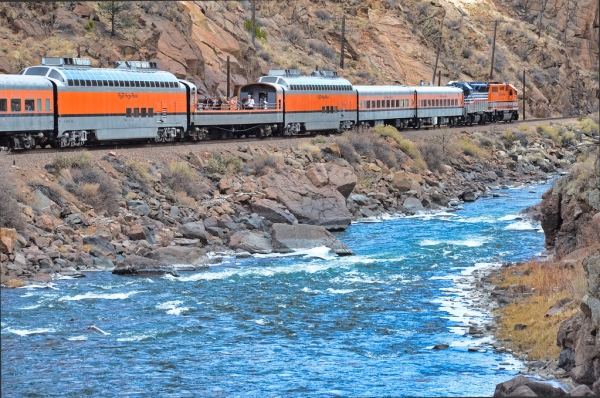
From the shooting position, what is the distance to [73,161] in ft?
113

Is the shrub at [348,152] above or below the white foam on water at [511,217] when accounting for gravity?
above

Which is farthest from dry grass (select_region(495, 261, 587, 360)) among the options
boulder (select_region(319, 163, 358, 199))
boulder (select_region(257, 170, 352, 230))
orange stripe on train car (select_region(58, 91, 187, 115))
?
orange stripe on train car (select_region(58, 91, 187, 115))

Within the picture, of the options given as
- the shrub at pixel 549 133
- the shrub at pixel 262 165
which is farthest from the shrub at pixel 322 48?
the shrub at pixel 262 165

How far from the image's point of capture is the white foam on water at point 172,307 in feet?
77.0

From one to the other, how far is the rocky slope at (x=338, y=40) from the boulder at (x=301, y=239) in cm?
1191

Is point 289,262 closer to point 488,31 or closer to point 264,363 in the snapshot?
point 264,363

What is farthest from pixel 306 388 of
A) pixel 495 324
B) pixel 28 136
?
pixel 28 136

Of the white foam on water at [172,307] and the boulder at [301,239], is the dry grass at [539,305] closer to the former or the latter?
the boulder at [301,239]

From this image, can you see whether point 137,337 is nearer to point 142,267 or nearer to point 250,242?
point 142,267

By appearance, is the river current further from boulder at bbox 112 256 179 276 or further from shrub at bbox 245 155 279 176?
shrub at bbox 245 155 279 176

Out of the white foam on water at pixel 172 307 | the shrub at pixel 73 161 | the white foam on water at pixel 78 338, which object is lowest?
the white foam on water at pixel 172 307

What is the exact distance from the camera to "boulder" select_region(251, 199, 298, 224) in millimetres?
37062

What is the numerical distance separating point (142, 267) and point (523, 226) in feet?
62.3

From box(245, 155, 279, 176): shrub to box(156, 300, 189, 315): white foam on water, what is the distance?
18239 mm
